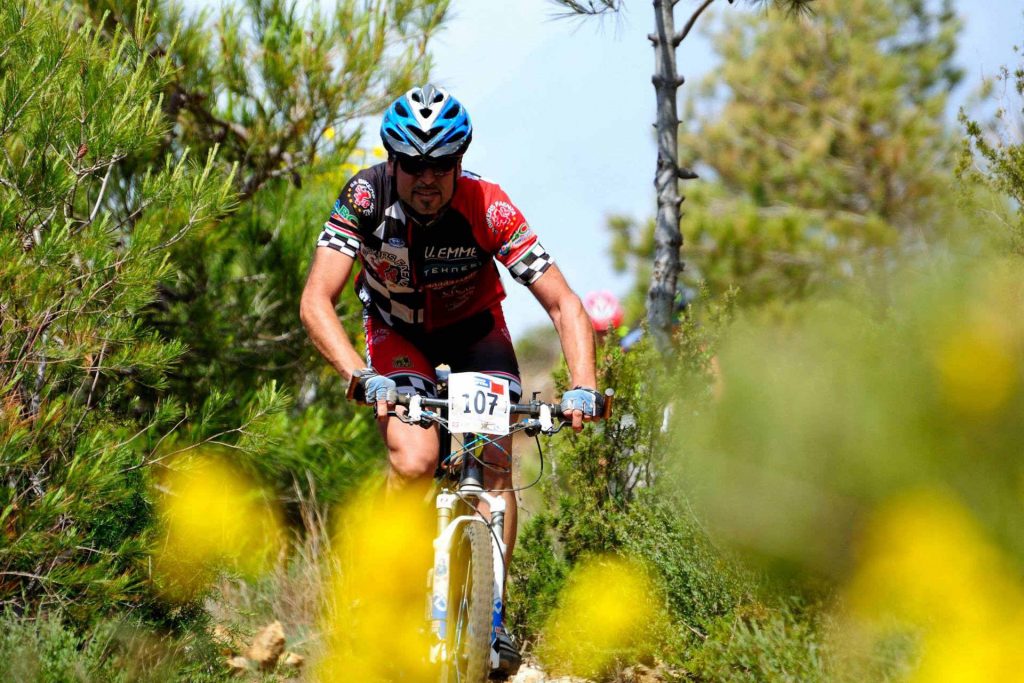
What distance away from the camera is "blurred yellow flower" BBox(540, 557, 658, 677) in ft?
14.7

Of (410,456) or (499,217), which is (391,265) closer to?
(499,217)

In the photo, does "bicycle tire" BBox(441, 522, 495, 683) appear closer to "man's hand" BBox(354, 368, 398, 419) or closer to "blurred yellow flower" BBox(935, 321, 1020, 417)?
"man's hand" BBox(354, 368, 398, 419)

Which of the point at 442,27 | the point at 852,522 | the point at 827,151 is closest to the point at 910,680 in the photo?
the point at 852,522

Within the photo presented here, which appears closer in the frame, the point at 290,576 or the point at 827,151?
the point at 290,576

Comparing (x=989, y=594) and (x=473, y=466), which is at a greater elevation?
(x=473, y=466)

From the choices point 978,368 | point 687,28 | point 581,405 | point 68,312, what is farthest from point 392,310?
point 687,28

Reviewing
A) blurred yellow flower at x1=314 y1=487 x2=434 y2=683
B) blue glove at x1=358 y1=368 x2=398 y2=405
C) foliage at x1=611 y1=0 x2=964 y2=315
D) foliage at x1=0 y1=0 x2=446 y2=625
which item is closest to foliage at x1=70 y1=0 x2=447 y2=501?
foliage at x1=0 y1=0 x2=446 y2=625

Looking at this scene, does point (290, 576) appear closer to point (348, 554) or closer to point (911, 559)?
point (348, 554)

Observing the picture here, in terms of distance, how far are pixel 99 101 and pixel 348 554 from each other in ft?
7.84

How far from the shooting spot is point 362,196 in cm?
402

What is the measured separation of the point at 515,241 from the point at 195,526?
71.4 inches

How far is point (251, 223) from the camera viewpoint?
22.3 ft

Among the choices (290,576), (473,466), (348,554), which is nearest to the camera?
(473,466)

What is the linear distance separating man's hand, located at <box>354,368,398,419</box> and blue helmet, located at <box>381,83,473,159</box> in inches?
30.7
